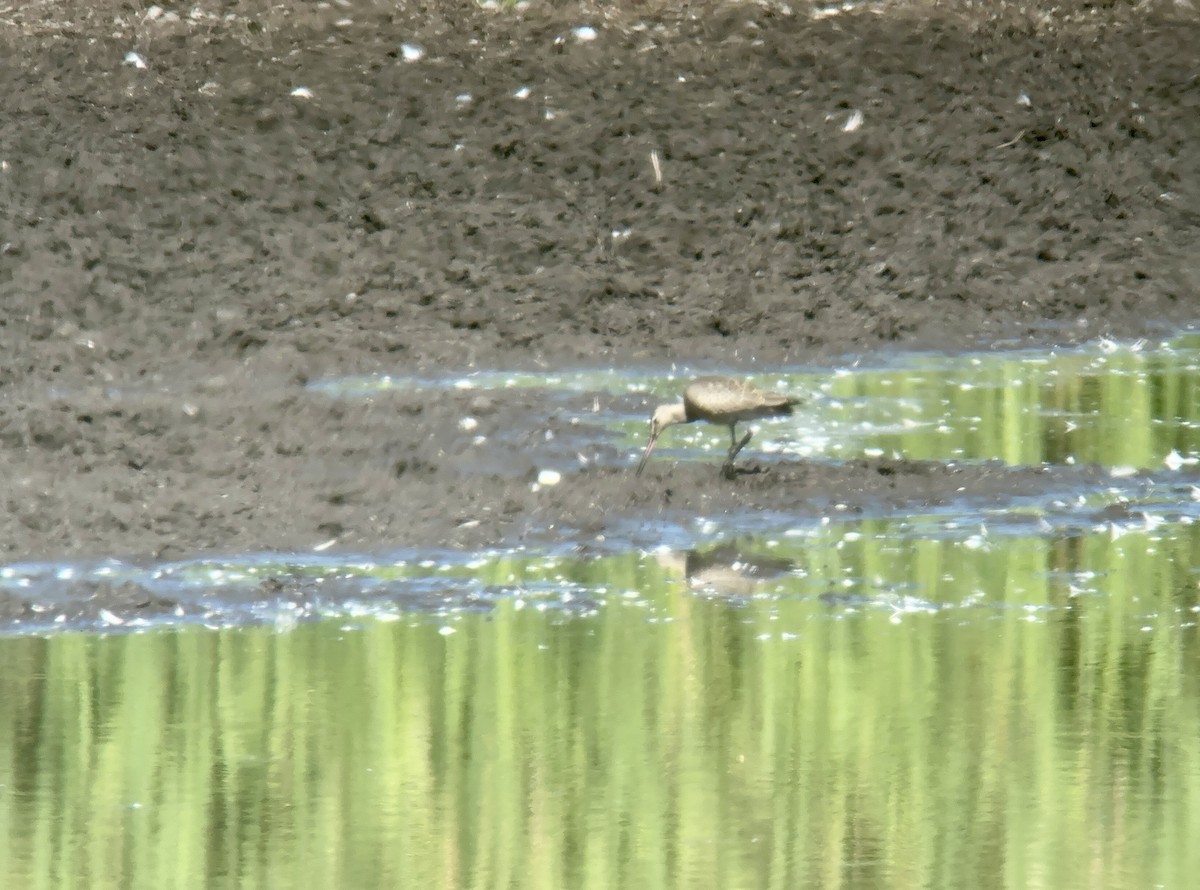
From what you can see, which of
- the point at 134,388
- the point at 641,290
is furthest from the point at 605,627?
the point at 641,290

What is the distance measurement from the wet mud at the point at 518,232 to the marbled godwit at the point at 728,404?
20cm

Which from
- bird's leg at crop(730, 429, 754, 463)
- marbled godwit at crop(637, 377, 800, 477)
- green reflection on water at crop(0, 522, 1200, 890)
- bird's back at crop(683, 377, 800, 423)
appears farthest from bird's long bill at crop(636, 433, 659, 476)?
green reflection on water at crop(0, 522, 1200, 890)

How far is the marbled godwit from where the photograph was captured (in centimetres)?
887

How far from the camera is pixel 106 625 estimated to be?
22.7 feet

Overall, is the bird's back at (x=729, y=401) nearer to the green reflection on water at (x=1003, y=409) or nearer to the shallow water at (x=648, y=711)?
the green reflection on water at (x=1003, y=409)

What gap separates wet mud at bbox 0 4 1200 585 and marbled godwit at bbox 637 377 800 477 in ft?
0.67

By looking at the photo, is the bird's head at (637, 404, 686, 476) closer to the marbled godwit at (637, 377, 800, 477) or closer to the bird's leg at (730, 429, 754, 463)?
the marbled godwit at (637, 377, 800, 477)

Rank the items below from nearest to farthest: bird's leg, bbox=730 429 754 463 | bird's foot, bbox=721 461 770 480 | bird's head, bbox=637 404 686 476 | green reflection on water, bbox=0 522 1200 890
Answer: green reflection on water, bbox=0 522 1200 890, bird's foot, bbox=721 461 770 480, bird's leg, bbox=730 429 754 463, bird's head, bbox=637 404 686 476

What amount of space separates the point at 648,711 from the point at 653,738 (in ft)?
0.78

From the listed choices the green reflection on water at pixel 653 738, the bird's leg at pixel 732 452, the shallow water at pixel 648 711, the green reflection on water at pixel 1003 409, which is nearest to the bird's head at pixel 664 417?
the bird's leg at pixel 732 452

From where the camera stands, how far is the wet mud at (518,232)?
880 cm

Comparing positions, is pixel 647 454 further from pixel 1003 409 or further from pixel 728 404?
pixel 1003 409

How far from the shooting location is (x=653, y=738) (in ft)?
19.0

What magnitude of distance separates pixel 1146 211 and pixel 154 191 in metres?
5.47
